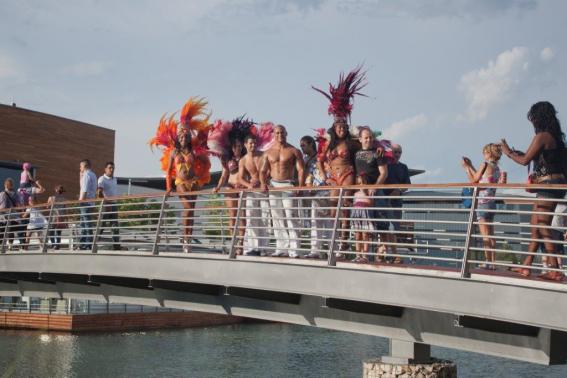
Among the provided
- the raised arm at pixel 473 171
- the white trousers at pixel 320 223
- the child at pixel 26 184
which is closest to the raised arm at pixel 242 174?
the white trousers at pixel 320 223

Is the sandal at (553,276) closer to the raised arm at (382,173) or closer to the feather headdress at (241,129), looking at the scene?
the raised arm at (382,173)

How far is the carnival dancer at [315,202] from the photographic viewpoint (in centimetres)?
1116

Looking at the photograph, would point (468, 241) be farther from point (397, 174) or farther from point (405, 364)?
point (397, 174)

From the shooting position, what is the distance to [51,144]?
52938 millimetres

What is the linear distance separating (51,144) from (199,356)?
2777cm

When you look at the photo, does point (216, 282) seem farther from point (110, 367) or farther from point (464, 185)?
point (110, 367)

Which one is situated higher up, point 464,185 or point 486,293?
point 464,185

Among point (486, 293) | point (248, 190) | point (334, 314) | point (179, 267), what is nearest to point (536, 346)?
point (486, 293)

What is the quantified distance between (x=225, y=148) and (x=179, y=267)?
7.09ft

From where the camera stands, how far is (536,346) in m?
8.59

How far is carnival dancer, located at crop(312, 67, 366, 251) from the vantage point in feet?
36.4

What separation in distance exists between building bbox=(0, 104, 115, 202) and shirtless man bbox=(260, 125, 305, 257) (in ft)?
121

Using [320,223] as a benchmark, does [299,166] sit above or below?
above

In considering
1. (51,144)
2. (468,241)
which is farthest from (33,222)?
(51,144)
